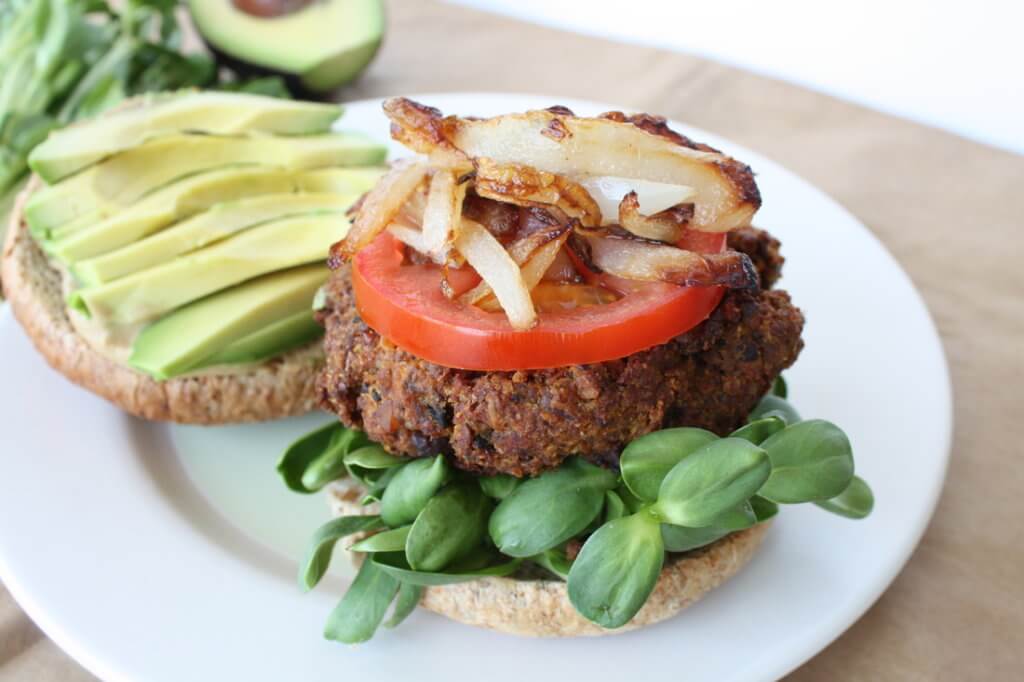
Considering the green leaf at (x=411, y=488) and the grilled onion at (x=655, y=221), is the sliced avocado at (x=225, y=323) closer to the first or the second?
the green leaf at (x=411, y=488)

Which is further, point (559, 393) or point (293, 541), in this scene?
point (293, 541)

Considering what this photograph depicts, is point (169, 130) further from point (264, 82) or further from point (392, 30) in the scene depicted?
point (392, 30)

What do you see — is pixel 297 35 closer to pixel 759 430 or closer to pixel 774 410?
pixel 774 410

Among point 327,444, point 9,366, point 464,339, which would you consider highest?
point 464,339

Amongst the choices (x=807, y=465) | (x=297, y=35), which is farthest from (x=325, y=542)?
(x=297, y=35)

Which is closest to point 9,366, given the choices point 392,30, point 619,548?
point 619,548

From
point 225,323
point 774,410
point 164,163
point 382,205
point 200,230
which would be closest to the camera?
point 382,205
